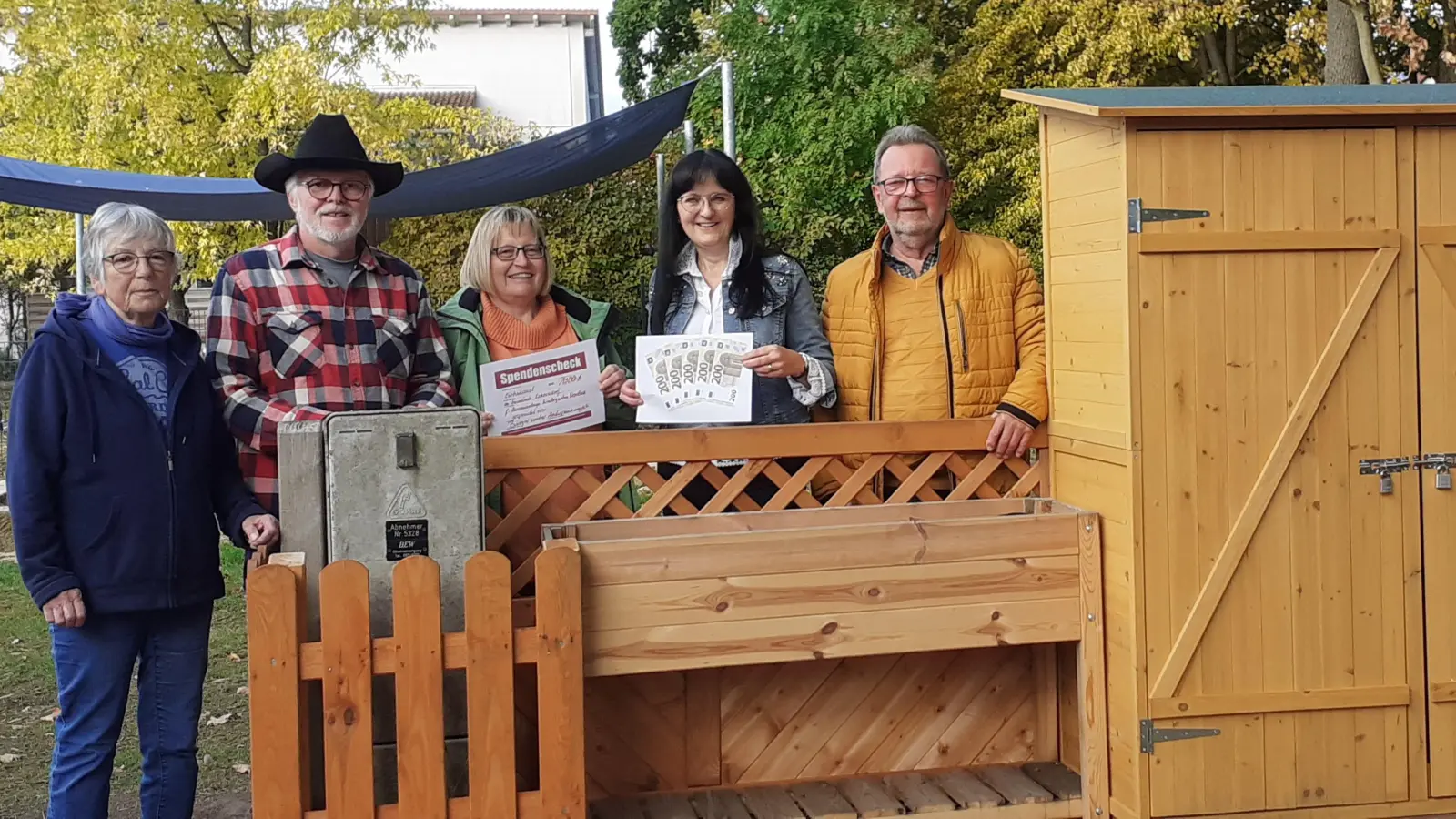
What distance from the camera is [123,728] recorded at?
5934 mm

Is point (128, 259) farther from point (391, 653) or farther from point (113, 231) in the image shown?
point (391, 653)

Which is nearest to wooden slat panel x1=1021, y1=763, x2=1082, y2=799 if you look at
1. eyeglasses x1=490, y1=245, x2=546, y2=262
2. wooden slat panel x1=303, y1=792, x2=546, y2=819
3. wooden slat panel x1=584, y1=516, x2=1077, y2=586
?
wooden slat panel x1=584, y1=516, x2=1077, y2=586

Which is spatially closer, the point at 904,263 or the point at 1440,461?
the point at 1440,461

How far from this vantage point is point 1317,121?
140 inches

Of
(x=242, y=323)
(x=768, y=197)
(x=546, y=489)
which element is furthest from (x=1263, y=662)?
(x=768, y=197)

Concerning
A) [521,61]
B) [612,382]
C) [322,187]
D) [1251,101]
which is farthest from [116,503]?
[521,61]

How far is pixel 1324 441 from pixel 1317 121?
2.89 feet

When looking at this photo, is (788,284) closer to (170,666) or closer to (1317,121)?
(1317,121)

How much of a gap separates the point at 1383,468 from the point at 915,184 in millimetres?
1562

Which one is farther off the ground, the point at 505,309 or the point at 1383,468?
the point at 505,309

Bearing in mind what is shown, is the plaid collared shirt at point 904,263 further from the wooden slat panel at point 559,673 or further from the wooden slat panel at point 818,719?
the wooden slat panel at point 559,673

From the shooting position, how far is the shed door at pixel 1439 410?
3.60 m

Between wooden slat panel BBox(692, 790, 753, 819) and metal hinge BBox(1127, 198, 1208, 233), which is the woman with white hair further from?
metal hinge BBox(1127, 198, 1208, 233)

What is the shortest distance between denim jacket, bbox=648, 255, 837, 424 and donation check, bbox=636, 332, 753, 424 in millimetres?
265
